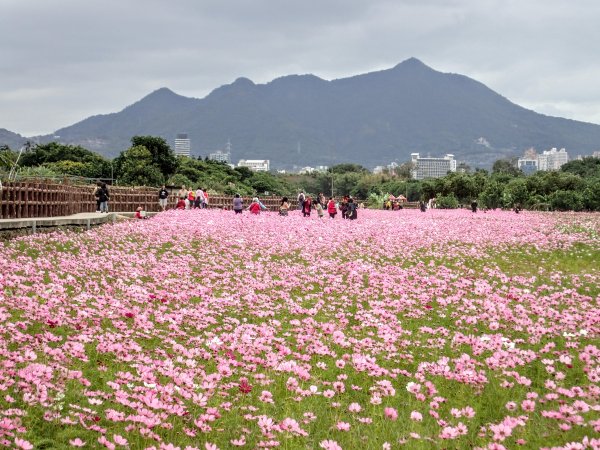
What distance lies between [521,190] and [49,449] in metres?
80.0

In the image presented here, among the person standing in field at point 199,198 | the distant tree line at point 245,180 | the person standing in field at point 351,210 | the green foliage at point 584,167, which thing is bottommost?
the person standing in field at point 351,210

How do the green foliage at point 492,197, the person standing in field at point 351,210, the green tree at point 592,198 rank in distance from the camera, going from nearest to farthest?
the person standing in field at point 351,210
the green tree at point 592,198
the green foliage at point 492,197

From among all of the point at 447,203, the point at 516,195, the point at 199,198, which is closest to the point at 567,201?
the point at 516,195

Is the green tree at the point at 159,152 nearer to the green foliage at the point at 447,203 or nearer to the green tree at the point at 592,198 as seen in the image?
the green foliage at the point at 447,203

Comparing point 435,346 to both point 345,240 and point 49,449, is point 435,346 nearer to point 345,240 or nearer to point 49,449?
point 49,449

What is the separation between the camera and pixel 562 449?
4738 millimetres

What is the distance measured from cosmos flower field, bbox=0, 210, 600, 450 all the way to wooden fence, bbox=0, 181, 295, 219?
6.04 m

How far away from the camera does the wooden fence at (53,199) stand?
22.7 m

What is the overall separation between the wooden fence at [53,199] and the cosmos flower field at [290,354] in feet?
19.8

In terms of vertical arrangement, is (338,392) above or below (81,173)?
below

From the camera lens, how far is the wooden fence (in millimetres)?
22688

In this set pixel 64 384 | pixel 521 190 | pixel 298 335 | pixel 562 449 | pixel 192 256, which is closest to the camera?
pixel 562 449

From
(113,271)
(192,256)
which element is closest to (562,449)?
(113,271)

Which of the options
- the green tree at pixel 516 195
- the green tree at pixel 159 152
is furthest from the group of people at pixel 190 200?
the green tree at pixel 159 152
